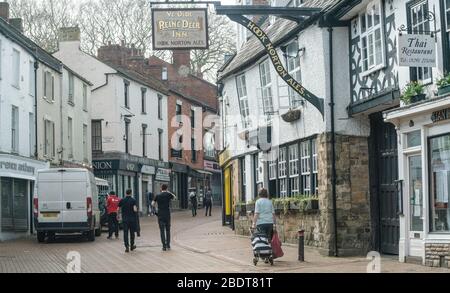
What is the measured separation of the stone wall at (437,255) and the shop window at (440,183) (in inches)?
13.9

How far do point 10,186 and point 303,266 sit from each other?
53.9 feet

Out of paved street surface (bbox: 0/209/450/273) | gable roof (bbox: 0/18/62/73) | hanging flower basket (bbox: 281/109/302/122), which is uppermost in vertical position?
gable roof (bbox: 0/18/62/73)

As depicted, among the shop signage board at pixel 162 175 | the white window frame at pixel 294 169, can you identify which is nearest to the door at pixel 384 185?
the white window frame at pixel 294 169

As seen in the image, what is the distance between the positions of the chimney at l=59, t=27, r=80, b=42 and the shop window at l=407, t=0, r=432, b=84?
34802 mm

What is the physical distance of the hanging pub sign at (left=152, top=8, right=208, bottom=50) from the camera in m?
17.6

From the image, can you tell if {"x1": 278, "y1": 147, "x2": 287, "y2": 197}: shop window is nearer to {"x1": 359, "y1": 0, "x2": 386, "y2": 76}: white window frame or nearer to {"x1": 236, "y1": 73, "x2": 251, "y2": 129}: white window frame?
{"x1": 236, "y1": 73, "x2": 251, "y2": 129}: white window frame

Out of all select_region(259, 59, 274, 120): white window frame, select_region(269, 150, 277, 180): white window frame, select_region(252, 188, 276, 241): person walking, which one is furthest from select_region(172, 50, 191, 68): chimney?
select_region(252, 188, 276, 241): person walking

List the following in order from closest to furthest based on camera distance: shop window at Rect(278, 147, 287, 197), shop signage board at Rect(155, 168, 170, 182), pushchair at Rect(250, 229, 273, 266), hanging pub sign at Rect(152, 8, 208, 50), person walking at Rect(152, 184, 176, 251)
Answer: pushchair at Rect(250, 229, 273, 266)
hanging pub sign at Rect(152, 8, 208, 50)
person walking at Rect(152, 184, 176, 251)
shop window at Rect(278, 147, 287, 197)
shop signage board at Rect(155, 168, 170, 182)

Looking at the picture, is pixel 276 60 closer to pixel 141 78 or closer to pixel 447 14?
pixel 447 14

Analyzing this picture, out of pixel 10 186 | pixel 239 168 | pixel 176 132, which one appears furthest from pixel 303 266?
pixel 176 132

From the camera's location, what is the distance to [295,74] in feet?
74.0

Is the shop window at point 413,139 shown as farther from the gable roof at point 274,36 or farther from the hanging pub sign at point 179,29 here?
the hanging pub sign at point 179,29

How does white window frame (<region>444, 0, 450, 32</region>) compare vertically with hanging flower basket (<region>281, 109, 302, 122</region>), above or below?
above
